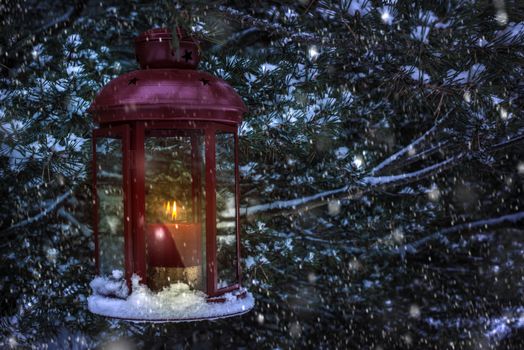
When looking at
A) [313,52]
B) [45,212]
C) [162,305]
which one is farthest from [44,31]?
[162,305]

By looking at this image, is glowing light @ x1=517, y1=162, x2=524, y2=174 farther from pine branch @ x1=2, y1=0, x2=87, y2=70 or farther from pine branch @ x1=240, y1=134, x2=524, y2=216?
pine branch @ x1=2, y1=0, x2=87, y2=70

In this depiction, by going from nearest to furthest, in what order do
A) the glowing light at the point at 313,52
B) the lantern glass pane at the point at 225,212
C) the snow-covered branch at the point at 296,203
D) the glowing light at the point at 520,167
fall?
the lantern glass pane at the point at 225,212
the glowing light at the point at 313,52
the snow-covered branch at the point at 296,203
the glowing light at the point at 520,167

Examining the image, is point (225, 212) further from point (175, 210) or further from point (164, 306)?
point (164, 306)

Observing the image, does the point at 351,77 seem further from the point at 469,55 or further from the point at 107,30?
the point at 469,55

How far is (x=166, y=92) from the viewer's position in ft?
8.34

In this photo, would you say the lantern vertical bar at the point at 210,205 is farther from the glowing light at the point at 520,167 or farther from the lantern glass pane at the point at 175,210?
the glowing light at the point at 520,167

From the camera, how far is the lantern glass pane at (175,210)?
2820 millimetres

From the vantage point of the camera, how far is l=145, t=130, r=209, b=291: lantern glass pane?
282cm

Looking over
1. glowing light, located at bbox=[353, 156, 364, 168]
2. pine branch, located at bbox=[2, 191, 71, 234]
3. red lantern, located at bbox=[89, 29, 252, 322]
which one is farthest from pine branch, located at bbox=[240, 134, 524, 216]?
red lantern, located at bbox=[89, 29, 252, 322]

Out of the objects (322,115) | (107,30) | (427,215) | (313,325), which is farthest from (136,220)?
(313,325)

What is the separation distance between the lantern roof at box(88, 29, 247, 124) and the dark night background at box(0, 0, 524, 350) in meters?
0.20

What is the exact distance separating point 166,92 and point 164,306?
0.78 metres

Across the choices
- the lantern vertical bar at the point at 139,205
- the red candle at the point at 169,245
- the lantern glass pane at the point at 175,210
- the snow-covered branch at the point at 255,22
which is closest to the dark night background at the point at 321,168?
the snow-covered branch at the point at 255,22

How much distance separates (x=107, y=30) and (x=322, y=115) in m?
1.82
